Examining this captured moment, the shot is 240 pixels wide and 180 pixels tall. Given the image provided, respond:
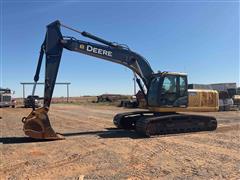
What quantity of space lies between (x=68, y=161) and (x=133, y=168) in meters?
1.84

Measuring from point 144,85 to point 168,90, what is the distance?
3.80ft

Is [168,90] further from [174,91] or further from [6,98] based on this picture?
[6,98]

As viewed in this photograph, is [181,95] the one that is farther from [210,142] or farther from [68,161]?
[68,161]

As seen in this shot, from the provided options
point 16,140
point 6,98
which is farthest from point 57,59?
point 6,98

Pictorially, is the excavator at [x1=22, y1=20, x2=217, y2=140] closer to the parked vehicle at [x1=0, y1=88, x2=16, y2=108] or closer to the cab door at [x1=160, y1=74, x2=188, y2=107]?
the cab door at [x1=160, y1=74, x2=188, y2=107]

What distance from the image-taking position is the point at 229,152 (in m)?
10.3

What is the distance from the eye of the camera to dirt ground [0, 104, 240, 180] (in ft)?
26.0

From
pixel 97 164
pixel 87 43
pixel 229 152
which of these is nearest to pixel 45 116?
pixel 87 43

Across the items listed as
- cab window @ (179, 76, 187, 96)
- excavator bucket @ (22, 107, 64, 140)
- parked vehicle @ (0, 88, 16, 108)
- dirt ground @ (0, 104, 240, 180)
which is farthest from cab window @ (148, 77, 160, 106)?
parked vehicle @ (0, 88, 16, 108)

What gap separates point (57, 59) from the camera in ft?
46.0

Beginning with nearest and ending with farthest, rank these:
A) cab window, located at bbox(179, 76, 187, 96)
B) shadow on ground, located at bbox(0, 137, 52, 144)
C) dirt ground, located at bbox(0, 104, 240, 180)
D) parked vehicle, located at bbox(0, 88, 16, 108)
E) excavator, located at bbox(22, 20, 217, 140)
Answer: dirt ground, located at bbox(0, 104, 240, 180) < shadow on ground, located at bbox(0, 137, 52, 144) < excavator, located at bbox(22, 20, 217, 140) < cab window, located at bbox(179, 76, 187, 96) < parked vehicle, located at bbox(0, 88, 16, 108)

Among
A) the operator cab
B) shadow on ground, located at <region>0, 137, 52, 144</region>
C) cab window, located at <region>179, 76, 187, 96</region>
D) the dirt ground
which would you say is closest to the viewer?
the dirt ground

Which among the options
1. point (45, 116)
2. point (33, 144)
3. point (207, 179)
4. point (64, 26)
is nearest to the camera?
point (207, 179)

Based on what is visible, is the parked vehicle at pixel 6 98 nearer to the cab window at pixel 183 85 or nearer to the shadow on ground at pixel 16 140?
the shadow on ground at pixel 16 140
